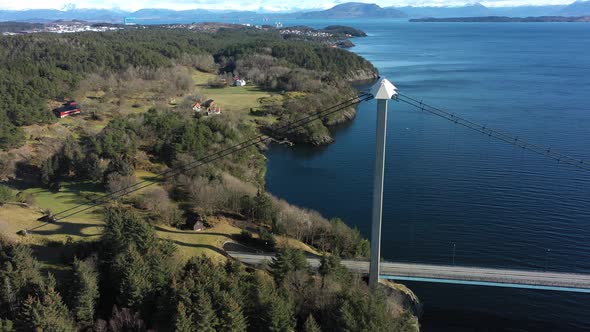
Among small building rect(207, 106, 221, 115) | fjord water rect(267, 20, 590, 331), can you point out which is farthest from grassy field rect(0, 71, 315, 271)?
small building rect(207, 106, 221, 115)

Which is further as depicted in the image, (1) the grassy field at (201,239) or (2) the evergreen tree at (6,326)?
(1) the grassy field at (201,239)

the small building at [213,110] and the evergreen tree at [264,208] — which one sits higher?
the small building at [213,110]

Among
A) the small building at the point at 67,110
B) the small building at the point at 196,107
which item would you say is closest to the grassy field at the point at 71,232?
the small building at the point at 67,110

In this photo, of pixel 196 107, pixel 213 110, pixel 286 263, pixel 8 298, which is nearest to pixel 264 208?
pixel 286 263

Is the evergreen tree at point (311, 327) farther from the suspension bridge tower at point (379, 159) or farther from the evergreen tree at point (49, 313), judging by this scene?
the evergreen tree at point (49, 313)

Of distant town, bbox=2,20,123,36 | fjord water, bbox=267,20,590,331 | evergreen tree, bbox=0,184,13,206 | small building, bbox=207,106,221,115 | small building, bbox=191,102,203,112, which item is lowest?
fjord water, bbox=267,20,590,331

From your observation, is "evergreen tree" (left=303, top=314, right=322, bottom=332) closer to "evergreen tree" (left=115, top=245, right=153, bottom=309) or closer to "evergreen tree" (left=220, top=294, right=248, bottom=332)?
"evergreen tree" (left=220, top=294, right=248, bottom=332)
